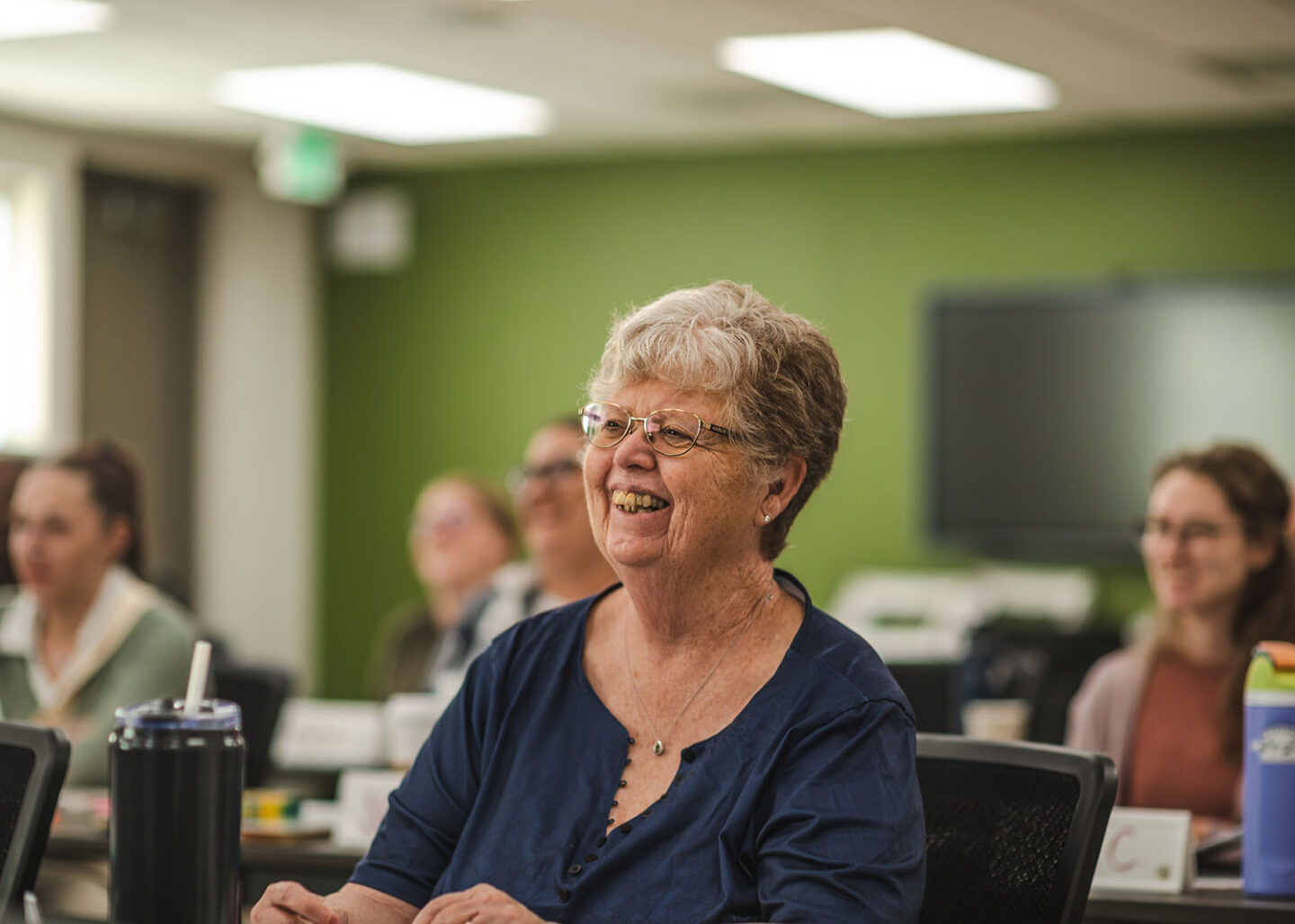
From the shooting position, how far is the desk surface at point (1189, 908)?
7.14ft

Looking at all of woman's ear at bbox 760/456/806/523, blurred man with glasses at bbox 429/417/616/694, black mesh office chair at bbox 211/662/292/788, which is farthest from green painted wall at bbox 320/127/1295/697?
woman's ear at bbox 760/456/806/523

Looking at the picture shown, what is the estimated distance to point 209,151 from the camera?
25.6 feet

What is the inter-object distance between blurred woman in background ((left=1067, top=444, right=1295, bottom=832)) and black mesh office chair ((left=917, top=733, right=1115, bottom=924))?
1201mm

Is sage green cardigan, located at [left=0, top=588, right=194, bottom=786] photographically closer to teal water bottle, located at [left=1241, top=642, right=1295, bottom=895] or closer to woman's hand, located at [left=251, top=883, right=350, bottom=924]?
woman's hand, located at [left=251, top=883, right=350, bottom=924]

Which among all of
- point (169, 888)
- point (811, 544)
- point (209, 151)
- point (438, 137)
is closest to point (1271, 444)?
point (811, 544)

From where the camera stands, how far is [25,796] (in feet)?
6.59

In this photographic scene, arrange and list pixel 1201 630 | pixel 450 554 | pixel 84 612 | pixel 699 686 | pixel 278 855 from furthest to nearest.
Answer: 1. pixel 450 554
2. pixel 84 612
3. pixel 1201 630
4. pixel 278 855
5. pixel 699 686

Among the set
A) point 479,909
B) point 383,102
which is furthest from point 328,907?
point 383,102

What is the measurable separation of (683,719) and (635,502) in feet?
0.77

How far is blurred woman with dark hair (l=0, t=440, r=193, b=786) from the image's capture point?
351cm

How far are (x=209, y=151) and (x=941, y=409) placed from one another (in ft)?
10.8

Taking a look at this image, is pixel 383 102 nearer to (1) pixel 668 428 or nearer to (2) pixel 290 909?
(1) pixel 668 428

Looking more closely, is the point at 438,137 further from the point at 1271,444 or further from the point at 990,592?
the point at 1271,444

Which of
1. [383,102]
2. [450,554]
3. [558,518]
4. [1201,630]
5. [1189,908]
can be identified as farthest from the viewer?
Answer: [383,102]
